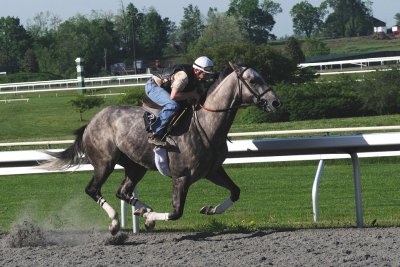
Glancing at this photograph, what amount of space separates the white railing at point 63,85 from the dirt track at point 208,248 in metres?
51.8

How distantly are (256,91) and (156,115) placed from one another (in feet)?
3.00

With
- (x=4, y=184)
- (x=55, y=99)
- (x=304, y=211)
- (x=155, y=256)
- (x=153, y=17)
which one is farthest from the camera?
(x=153, y=17)

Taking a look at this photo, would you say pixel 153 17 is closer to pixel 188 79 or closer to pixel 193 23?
pixel 193 23

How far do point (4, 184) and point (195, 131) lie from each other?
33.2 ft

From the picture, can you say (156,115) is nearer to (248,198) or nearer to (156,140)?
(156,140)

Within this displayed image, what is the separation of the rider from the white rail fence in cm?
91

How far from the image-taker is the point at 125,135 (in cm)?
870

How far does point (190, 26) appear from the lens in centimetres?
13338

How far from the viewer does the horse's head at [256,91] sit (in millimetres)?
8016

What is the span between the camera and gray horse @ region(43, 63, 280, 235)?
812 centimetres

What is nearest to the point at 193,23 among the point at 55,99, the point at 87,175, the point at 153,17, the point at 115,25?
the point at 153,17

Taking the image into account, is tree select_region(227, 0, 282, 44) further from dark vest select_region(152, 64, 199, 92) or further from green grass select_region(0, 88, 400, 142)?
dark vest select_region(152, 64, 199, 92)

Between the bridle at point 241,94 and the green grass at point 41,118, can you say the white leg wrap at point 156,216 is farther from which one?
the green grass at point 41,118

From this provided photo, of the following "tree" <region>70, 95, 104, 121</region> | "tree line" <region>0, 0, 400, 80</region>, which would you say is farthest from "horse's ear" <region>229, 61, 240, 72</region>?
"tree line" <region>0, 0, 400, 80</region>
